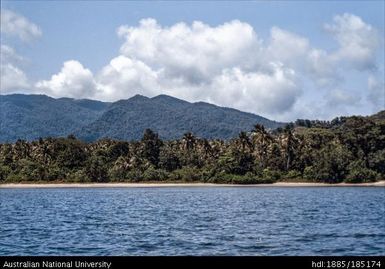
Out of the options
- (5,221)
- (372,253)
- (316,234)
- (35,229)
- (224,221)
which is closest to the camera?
(372,253)

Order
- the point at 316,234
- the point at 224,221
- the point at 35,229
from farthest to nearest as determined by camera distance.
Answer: the point at 224,221 → the point at 35,229 → the point at 316,234

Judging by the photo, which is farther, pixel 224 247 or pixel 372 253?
pixel 224 247

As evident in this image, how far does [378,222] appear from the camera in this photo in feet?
189
